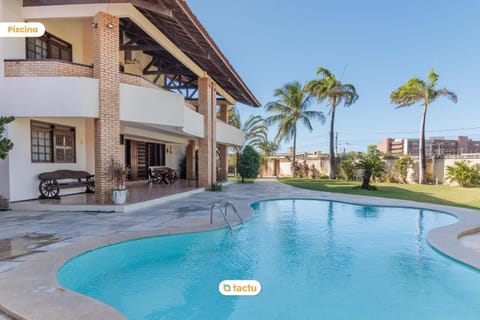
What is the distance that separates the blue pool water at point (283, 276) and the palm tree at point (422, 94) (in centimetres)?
1825

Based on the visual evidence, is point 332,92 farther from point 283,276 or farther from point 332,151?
point 283,276

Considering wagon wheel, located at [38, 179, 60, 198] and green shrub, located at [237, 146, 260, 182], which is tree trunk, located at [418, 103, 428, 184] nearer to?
green shrub, located at [237, 146, 260, 182]

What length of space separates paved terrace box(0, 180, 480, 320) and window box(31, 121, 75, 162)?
103 inches

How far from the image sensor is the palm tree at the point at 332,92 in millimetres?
26469

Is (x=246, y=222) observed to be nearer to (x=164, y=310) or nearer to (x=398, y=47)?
(x=164, y=310)

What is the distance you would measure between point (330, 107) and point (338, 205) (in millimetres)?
17475

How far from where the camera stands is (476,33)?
1939cm

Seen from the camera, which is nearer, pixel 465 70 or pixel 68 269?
pixel 68 269

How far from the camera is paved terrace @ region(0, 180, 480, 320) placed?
3.24 m

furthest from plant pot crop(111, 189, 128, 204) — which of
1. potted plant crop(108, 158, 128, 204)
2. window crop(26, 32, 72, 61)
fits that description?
window crop(26, 32, 72, 61)

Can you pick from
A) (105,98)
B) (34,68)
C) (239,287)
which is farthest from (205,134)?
(239,287)

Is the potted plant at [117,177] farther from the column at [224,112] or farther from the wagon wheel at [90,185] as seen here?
the column at [224,112]

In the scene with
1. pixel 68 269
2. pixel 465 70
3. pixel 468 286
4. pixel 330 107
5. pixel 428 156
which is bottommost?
pixel 468 286

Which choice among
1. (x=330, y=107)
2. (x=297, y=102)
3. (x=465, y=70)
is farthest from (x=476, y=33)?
(x=297, y=102)
